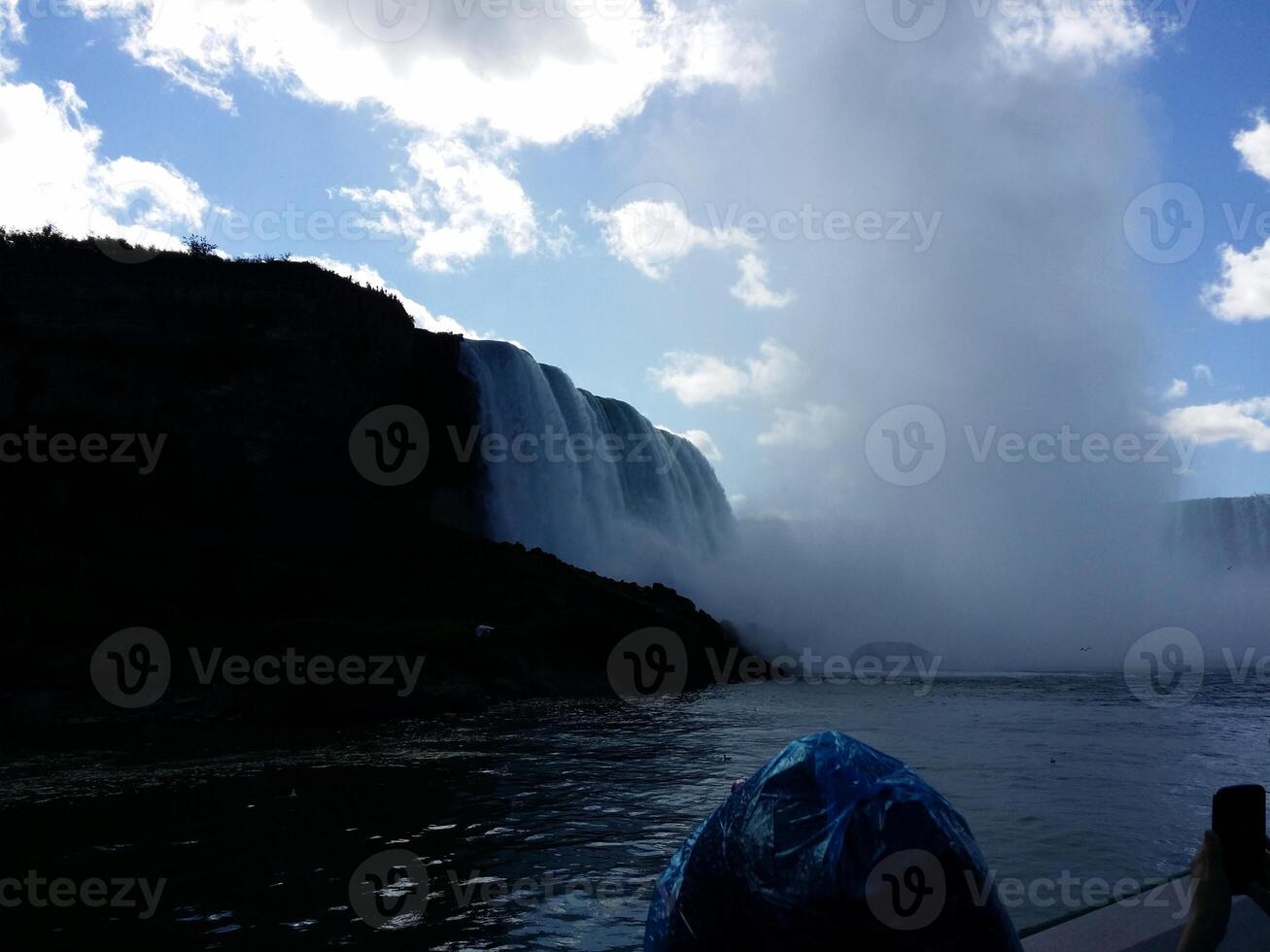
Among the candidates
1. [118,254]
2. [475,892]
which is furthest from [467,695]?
[118,254]

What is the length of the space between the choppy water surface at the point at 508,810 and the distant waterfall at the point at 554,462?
24.3 m

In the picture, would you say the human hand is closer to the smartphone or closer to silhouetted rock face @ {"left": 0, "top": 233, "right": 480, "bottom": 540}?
the smartphone

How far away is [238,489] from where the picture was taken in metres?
36.9

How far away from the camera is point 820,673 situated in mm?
39969

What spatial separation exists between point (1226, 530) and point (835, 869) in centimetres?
8856

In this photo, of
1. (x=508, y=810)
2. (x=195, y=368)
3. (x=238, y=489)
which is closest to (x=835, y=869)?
(x=508, y=810)

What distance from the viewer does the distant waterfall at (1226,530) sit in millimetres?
73375

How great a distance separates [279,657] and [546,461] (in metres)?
22.6

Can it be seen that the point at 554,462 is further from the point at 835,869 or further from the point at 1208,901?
the point at 1208,901

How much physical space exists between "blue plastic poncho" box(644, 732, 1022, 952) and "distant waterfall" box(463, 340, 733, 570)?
41.7m

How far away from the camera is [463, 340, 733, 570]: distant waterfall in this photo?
44.7m

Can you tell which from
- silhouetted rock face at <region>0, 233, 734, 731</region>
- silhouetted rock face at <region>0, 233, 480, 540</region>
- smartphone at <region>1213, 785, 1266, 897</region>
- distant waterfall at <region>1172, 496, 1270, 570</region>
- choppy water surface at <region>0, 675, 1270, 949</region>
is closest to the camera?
smartphone at <region>1213, 785, 1266, 897</region>

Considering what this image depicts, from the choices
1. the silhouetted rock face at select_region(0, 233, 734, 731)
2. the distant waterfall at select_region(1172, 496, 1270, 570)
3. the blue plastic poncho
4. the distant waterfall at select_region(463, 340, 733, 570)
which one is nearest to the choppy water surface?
the blue plastic poncho

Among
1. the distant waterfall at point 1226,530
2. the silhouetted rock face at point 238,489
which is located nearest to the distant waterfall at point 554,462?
the silhouetted rock face at point 238,489
